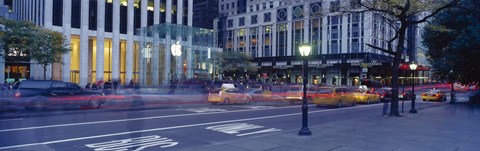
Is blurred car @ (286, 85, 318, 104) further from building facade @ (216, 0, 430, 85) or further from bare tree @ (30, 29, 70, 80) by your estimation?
building facade @ (216, 0, 430, 85)

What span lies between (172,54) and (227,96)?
21.2m

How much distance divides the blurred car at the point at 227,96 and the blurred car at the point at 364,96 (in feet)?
28.2

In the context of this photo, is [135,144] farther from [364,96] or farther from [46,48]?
[46,48]

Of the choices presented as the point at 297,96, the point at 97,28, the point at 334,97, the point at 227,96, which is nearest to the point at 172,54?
the point at 97,28

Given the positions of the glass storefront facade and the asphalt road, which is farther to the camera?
the glass storefront facade

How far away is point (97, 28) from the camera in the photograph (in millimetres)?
49531

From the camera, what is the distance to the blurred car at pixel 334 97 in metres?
24.0

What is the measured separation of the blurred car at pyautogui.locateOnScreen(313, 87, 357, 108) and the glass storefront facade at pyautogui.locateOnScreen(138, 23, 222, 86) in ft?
72.1

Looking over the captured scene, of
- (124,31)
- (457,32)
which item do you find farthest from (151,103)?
(124,31)

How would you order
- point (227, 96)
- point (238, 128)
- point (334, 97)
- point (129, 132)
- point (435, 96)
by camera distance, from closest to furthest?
point (129, 132) < point (238, 128) < point (334, 97) < point (227, 96) < point (435, 96)

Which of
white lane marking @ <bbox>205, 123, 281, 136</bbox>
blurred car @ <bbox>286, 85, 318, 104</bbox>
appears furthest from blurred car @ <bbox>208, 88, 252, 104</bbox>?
white lane marking @ <bbox>205, 123, 281, 136</bbox>

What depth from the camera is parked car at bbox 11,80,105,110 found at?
18.2 metres

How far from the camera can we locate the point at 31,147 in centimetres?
889

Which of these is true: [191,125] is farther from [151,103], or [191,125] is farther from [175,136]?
[151,103]
